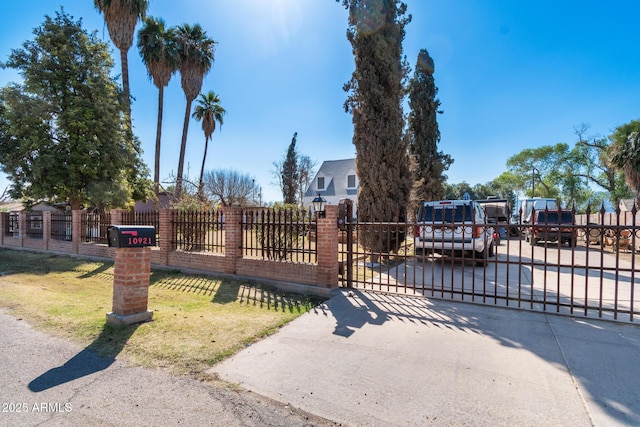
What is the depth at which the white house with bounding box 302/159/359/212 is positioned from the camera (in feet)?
97.7

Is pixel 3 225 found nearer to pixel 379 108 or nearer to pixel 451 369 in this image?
pixel 379 108

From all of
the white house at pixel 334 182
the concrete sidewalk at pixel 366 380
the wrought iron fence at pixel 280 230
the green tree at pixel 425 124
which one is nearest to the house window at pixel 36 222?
the wrought iron fence at pixel 280 230

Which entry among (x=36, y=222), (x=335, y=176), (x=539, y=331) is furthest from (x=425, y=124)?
(x=36, y=222)

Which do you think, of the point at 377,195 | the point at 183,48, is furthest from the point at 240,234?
the point at 183,48

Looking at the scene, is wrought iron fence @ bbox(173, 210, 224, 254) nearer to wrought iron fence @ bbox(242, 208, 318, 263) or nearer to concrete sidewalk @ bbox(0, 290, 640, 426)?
wrought iron fence @ bbox(242, 208, 318, 263)

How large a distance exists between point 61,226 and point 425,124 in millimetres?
17684

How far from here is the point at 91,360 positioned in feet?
11.6

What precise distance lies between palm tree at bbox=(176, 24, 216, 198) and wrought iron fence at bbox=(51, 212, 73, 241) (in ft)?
32.8

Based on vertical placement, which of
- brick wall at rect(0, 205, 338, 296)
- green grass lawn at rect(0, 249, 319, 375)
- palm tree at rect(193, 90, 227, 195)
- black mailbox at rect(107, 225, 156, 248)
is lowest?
green grass lawn at rect(0, 249, 319, 375)

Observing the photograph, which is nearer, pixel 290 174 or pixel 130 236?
pixel 130 236

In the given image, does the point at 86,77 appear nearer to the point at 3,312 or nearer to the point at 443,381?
the point at 3,312

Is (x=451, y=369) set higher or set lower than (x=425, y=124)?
lower

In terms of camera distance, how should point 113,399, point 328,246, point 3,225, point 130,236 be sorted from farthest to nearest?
1. point 3,225
2. point 328,246
3. point 130,236
4. point 113,399

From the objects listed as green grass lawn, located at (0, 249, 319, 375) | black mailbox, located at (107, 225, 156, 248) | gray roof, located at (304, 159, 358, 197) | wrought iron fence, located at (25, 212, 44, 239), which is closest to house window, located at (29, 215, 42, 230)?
wrought iron fence, located at (25, 212, 44, 239)
